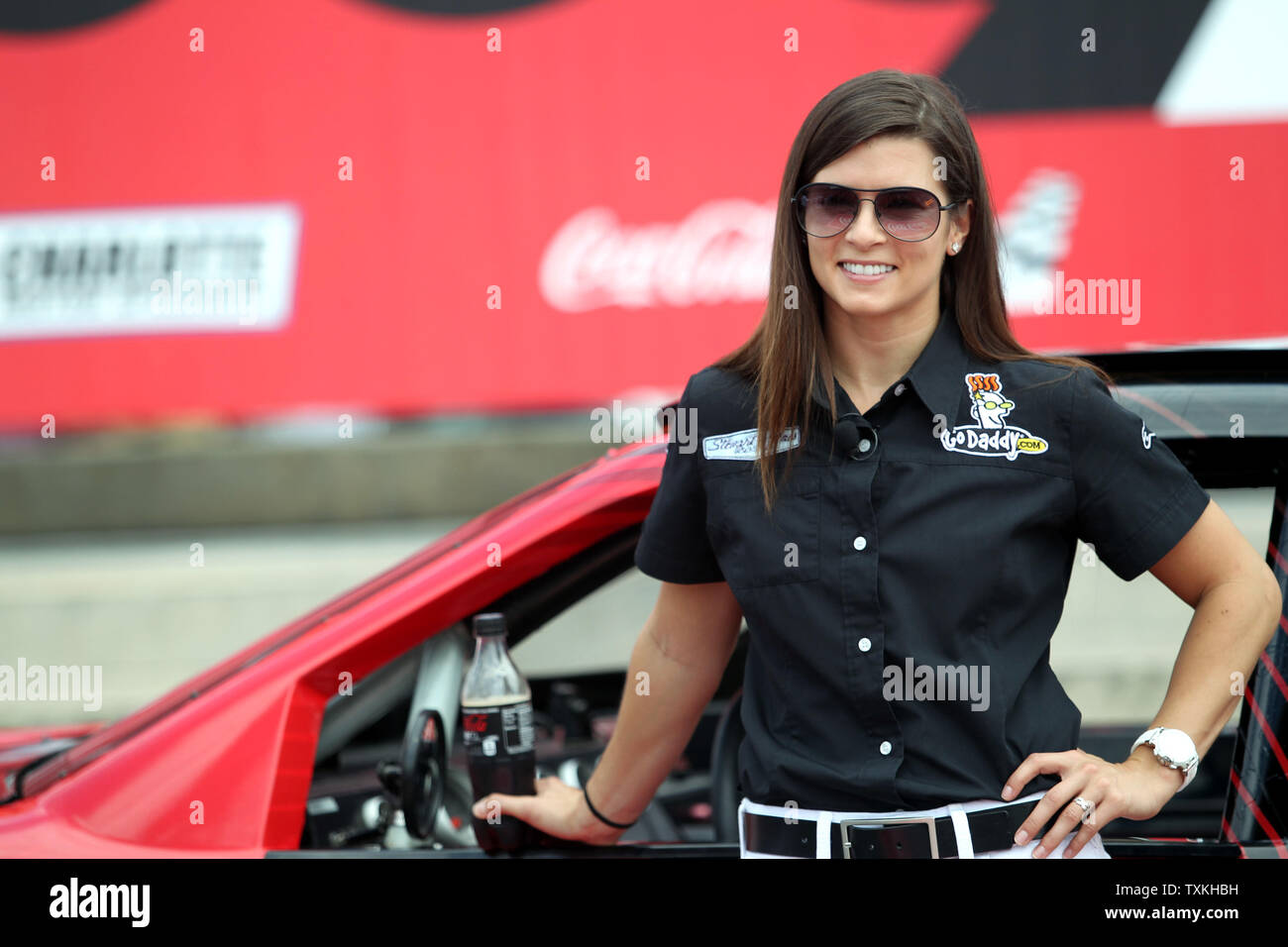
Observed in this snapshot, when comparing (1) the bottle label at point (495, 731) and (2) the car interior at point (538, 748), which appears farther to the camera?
(2) the car interior at point (538, 748)

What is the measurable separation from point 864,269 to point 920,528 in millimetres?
307

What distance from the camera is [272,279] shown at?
284 inches

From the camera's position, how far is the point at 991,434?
1.42m

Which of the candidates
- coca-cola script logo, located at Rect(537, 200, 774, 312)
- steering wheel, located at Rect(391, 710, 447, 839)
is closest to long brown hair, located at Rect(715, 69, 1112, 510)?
steering wheel, located at Rect(391, 710, 447, 839)

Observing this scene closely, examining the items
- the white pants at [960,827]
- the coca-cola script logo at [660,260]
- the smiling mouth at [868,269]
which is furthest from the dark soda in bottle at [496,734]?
the coca-cola script logo at [660,260]

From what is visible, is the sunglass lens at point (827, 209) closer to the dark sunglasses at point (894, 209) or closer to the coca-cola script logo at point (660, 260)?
the dark sunglasses at point (894, 209)

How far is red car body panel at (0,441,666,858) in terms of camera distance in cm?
182

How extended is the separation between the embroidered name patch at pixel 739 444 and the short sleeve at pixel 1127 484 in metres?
0.31

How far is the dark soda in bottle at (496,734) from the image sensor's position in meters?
1.77

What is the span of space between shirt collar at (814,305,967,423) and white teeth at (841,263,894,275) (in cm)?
10

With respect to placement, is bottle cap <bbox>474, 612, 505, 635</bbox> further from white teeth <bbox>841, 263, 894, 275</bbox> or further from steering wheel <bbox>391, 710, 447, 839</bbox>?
white teeth <bbox>841, 263, 894, 275</bbox>
